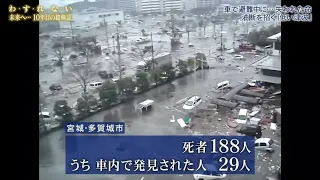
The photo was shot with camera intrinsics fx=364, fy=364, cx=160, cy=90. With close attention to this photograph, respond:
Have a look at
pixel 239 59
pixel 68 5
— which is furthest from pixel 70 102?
pixel 239 59

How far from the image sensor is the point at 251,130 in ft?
7.02

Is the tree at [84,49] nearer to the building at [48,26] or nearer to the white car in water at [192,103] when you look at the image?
the building at [48,26]

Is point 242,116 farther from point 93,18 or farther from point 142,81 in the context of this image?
point 93,18

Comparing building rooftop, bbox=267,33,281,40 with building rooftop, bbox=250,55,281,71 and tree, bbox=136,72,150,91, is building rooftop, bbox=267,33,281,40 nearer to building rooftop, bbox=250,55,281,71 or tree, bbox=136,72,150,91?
building rooftop, bbox=250,55,281,71

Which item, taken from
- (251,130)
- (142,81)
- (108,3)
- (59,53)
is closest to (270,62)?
(251,130)

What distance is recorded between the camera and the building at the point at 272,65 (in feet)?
6.98

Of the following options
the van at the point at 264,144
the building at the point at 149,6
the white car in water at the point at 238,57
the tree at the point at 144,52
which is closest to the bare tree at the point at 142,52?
the tree at the point at 144,52

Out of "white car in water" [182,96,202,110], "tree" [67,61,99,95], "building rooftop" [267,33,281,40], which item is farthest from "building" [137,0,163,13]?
"building rooftop" [267,33,281,40]

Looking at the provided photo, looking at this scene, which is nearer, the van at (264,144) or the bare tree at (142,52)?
the van at (264,144)

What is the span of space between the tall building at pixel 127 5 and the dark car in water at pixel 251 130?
965mm

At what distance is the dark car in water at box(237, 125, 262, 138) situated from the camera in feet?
7.01

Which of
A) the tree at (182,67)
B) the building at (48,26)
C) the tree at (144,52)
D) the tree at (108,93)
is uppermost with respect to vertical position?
the building at (48,26)

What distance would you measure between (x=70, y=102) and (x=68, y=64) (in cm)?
23
